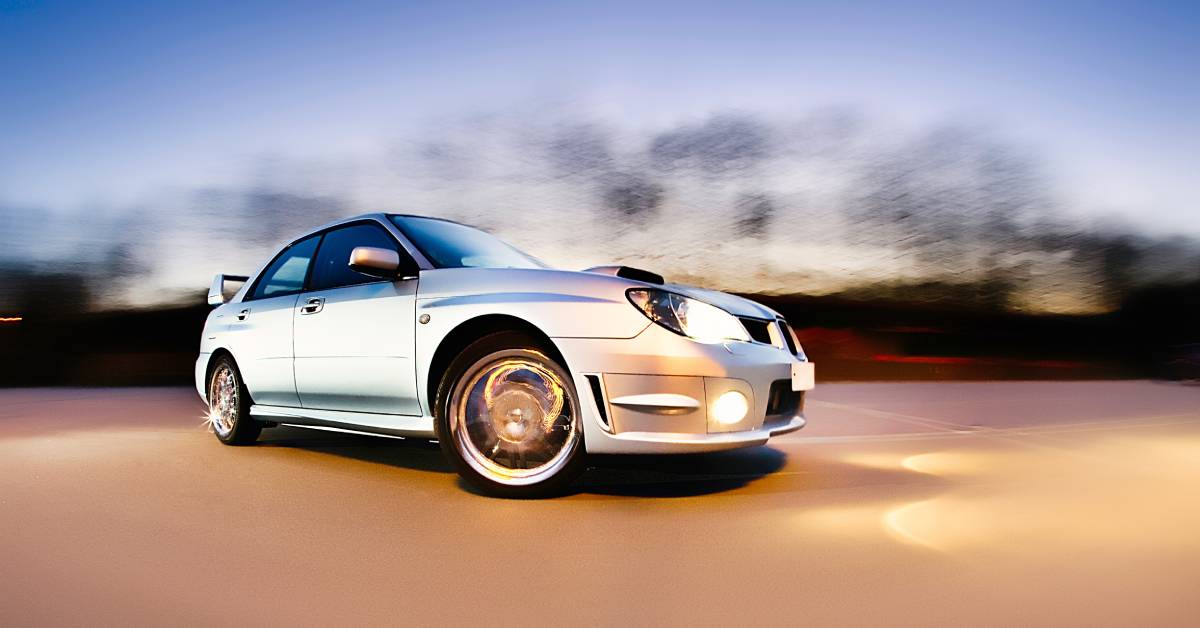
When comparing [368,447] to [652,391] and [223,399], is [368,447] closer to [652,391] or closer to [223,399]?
[223,399]

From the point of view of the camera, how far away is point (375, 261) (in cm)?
430

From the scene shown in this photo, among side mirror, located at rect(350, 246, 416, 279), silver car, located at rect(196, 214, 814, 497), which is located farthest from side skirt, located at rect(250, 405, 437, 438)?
side mirror, located at rect(350, 246, 416, 279)

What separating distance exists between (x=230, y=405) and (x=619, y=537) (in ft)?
13.4

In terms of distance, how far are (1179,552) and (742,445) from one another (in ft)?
5.83

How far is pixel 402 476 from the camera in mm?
4762

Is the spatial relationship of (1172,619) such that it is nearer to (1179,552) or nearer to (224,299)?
(1179,552)

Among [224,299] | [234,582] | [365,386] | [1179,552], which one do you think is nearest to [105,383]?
[224,299]

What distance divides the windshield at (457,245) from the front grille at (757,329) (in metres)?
1.52

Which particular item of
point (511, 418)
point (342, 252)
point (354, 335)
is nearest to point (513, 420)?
point (511, 418)

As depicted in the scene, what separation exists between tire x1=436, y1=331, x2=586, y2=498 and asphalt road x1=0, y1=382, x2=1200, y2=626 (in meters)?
0.15

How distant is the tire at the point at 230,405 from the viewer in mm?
5961

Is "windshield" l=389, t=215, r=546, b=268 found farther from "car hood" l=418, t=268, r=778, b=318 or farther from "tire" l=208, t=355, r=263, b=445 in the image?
"tire" l=208, t=355, r=263, b=445

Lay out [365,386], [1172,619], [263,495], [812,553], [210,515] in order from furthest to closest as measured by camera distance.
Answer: [365,386] < [263,495] < [210,515] < [812,553] < [1172,619]

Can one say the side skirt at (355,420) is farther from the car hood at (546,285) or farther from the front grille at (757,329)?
the front grille at (757,329)
